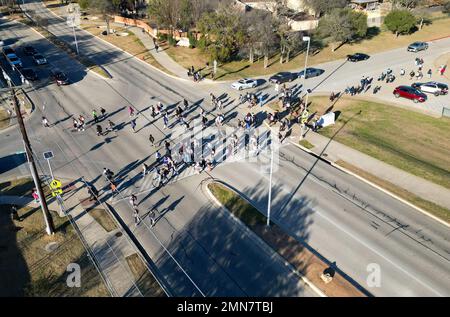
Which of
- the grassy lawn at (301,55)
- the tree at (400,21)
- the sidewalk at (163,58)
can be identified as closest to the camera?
the sidewalk at (163,58)

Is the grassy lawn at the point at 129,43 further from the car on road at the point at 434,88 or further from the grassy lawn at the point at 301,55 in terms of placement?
the car on road at the point at 434,88

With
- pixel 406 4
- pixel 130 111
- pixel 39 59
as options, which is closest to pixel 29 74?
pixel 39 59

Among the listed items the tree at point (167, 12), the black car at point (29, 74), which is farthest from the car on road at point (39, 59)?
the tree at point (167, 12)

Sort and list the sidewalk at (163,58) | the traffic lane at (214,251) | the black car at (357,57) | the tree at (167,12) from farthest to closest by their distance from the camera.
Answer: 1. the tree at (167,12)
2. the black car at (357,57)
3. the sidewalk at (163,58)
4. the traffic lane at (214,251)

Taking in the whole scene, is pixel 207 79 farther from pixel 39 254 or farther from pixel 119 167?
pixel 39 254

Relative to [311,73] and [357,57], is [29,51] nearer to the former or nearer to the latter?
[311,73]
